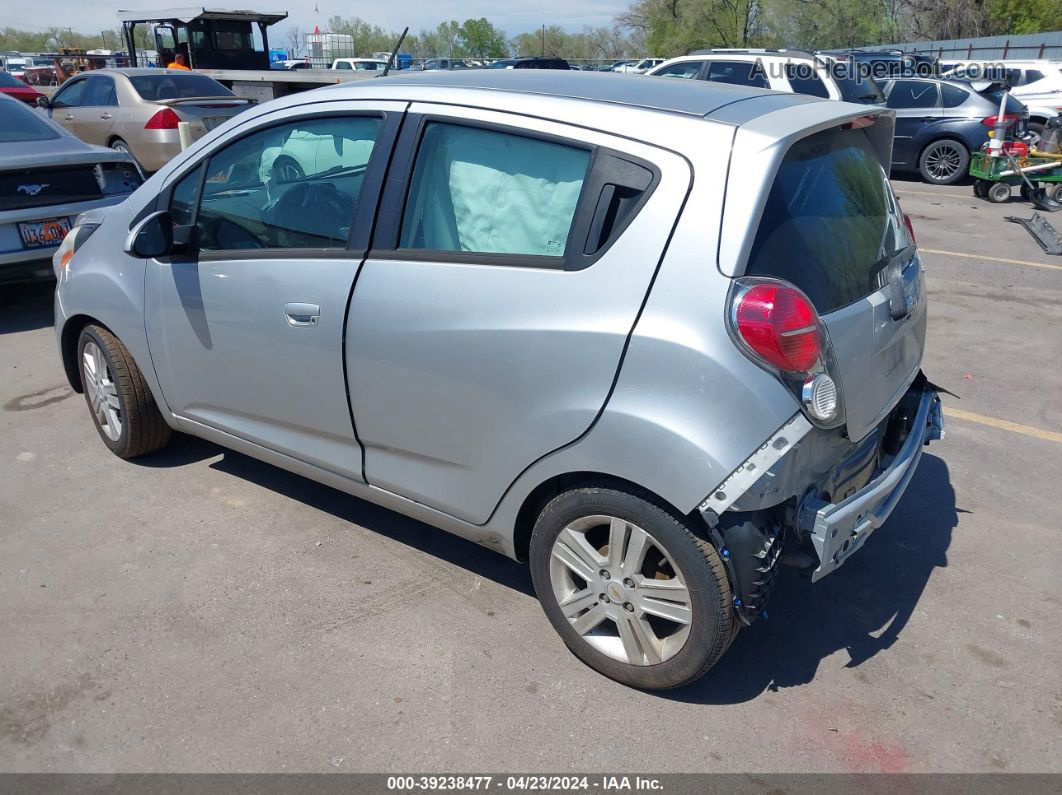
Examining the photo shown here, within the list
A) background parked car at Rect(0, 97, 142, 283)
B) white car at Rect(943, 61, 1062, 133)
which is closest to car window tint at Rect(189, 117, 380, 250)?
background parked car at Rect(0, 97, 142, 283)

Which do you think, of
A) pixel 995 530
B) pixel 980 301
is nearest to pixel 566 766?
pixel 995 530

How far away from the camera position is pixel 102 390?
4.39m

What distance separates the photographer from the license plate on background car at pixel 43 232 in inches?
247

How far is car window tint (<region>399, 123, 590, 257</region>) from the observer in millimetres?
2801

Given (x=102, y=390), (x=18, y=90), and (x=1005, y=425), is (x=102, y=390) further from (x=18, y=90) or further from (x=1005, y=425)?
(x=18, y=90)

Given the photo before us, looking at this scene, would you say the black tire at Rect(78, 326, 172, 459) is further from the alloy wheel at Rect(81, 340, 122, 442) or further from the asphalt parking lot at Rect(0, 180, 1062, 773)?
the asphalt parking lot at Rect(0, 180, 1062, 773)

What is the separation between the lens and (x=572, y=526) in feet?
9.33

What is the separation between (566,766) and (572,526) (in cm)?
72

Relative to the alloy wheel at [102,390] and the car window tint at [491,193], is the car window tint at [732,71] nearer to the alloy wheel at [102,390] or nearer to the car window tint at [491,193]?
the alloy wheel at [102,390]

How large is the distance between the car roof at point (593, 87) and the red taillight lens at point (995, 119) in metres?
11.8

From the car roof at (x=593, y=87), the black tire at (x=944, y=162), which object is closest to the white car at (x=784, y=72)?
the black tire at (x=944, y=162)

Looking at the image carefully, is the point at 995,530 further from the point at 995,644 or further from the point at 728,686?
the point at 728,686

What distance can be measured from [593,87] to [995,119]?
12.7m

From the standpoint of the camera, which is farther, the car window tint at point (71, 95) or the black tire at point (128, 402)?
the car window tint at point (71, 95)
